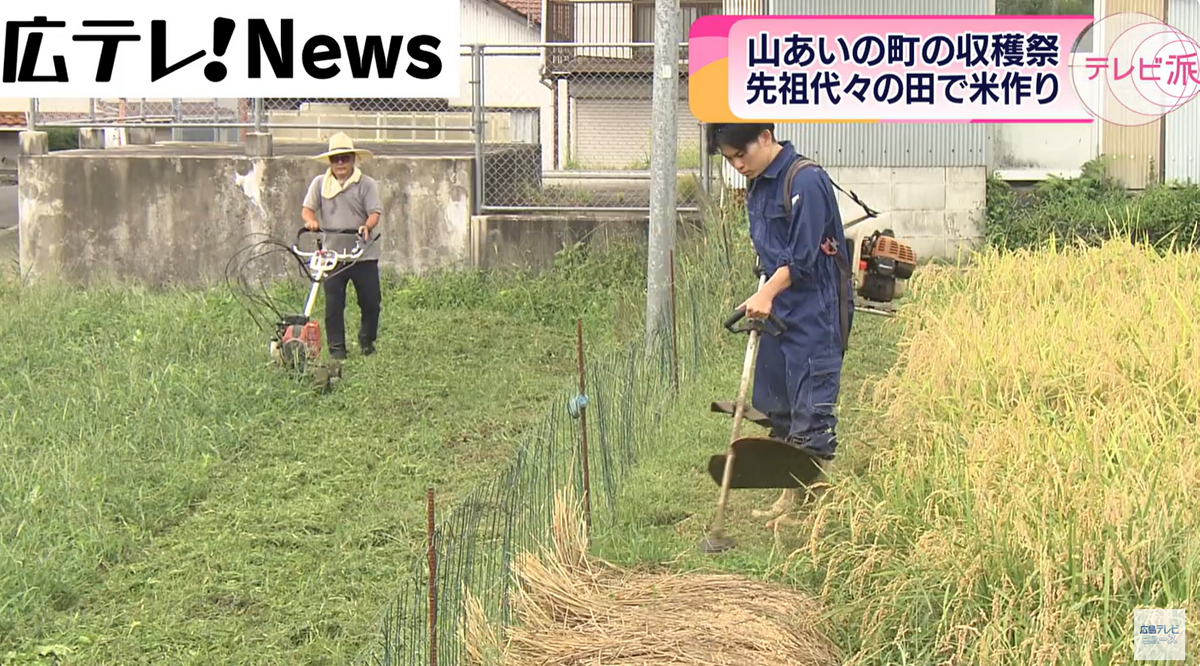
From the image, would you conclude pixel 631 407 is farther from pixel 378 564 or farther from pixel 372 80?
pixel 372 80

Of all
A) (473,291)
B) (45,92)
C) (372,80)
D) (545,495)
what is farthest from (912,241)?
(545,495)

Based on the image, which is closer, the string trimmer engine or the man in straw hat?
the string trimmer engine

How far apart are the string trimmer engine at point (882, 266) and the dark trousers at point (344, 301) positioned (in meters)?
3.78

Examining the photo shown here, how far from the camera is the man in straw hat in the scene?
9492 mm

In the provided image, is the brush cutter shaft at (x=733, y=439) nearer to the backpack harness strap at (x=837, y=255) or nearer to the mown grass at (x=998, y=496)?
the mown grass at (x=998, y=496)

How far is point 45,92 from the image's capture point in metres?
10.6

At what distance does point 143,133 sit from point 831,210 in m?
12.4

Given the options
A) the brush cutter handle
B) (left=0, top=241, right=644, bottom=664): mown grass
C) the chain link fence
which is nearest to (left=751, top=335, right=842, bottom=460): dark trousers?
the brush cutter handle

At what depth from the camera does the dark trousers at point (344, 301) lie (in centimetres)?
948
